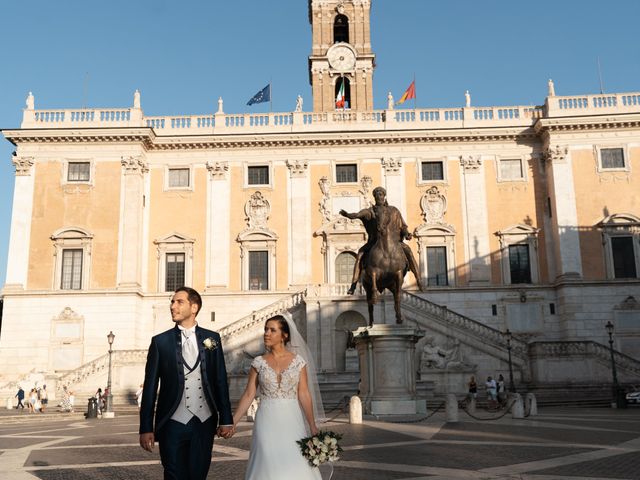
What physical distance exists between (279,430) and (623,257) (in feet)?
116

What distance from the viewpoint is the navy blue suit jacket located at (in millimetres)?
5484

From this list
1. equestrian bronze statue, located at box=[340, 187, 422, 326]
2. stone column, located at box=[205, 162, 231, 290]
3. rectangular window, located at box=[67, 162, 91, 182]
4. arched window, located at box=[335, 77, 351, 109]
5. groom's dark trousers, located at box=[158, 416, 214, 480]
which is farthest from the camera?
arched window, located at box=[335, 77, 351, 109]

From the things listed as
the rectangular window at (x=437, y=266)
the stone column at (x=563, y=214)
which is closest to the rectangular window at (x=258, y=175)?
the rectangular window at (x=437, y=266)

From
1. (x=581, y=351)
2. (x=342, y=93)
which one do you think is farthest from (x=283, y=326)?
(x=342, y=93)

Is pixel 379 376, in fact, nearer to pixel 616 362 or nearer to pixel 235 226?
pixel 616 362

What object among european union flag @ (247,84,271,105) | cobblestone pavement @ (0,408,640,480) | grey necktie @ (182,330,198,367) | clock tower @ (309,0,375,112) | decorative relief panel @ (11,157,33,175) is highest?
clock tower @ (309,0,375,112)

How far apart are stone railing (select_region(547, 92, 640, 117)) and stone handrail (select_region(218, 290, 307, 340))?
1827 centimetres

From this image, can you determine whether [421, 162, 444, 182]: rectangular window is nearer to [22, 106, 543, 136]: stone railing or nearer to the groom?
[22, 106, 543, 136]: stone railing

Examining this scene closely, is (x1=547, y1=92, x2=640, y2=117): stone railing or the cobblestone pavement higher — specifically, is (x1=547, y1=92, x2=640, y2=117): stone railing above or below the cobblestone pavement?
above

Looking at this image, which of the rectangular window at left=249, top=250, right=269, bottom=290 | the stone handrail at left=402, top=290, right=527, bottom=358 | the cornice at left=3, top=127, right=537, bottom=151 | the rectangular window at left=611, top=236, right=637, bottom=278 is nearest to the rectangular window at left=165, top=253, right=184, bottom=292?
the rectangular window at left=249, top=250, right=269, bottom=290

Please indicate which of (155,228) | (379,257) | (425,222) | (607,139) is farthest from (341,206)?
(379,257)

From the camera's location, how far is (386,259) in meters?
17.0

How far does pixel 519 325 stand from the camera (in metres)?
37.2

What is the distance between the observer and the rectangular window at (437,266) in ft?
125
